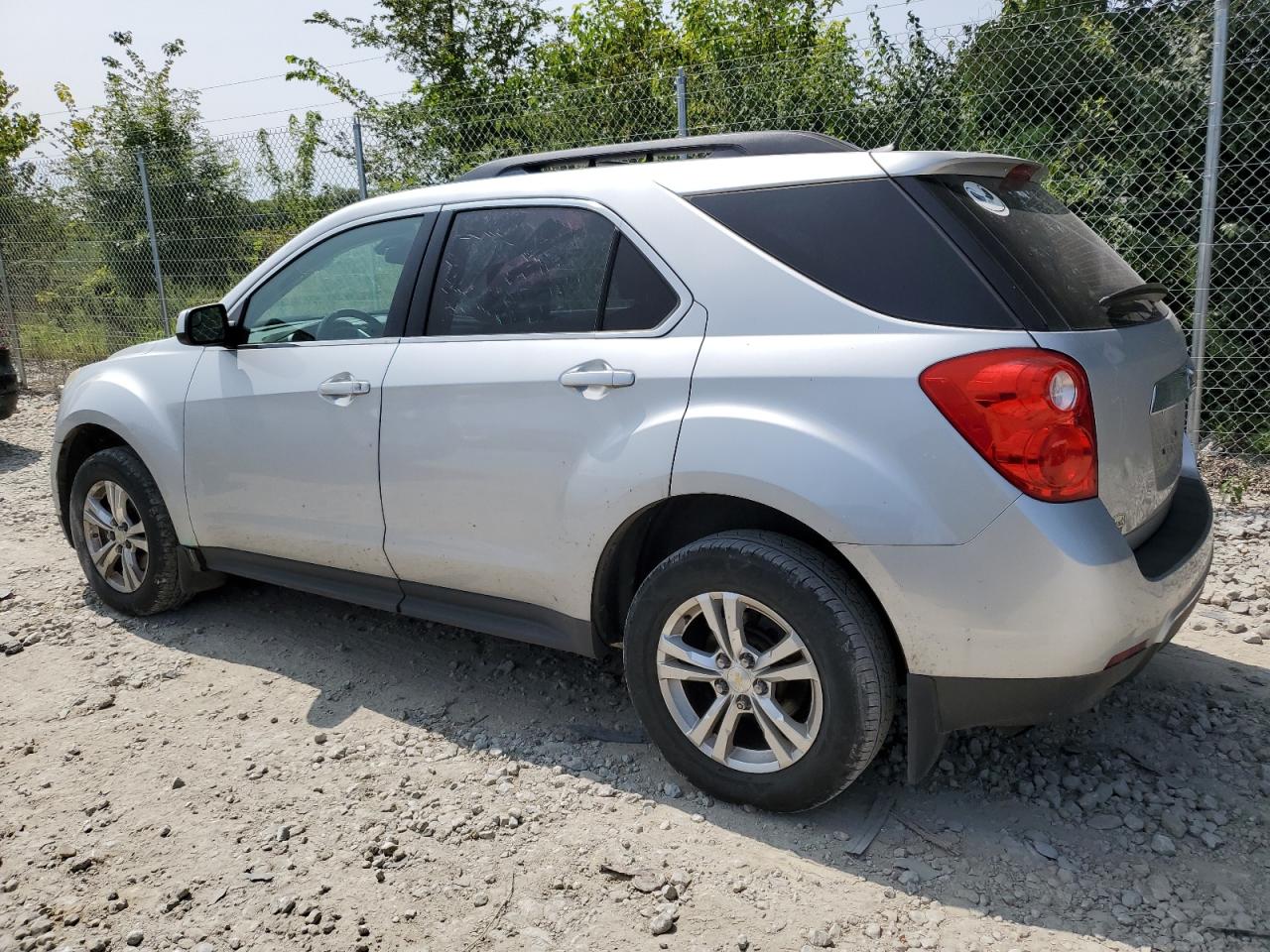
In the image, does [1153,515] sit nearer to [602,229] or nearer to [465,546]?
[602,229]

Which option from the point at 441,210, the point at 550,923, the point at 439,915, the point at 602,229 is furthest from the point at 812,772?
the point at 441,210

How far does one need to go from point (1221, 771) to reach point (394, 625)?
10.3 feet

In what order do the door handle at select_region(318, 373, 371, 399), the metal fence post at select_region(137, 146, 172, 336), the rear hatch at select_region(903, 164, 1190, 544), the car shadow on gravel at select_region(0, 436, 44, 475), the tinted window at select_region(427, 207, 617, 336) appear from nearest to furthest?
the rear hatch at select_region(903, 164, 1190, 544)
the tinted window at select_region(427, 207, 617, 336)
the door handle at select_region(318, 373, 371, 399)
the car shadow on gravel at select_region(0, 436, 44, 475)
the metal fence post at select_region(137, 146, 172, 336)

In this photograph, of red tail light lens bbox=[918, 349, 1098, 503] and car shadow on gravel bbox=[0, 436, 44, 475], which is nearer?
red tail light lens bbox=[918, 349, 1098, 503]

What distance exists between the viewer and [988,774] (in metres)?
3.03

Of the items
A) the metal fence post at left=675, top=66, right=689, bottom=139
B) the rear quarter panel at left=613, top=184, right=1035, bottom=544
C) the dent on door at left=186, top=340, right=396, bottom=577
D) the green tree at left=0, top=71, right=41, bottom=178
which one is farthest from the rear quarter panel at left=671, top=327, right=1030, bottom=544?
the green tree at left=0, top=71, right=41, bottom=178

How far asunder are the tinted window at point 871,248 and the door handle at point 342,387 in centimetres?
143

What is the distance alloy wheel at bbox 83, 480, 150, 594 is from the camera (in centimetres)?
439

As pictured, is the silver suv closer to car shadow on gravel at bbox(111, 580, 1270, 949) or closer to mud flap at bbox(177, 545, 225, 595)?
car shadow on gravel at bbox(111, 580, 1270, 949)

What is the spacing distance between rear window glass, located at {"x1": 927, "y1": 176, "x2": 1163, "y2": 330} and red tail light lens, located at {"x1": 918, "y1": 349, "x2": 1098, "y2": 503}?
203 millimetres

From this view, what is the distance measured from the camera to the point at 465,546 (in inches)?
129

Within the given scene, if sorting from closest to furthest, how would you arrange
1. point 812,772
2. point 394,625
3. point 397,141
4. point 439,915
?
1. point 439,915
2. point 812,772
3. point 394,625
4. point 397,141

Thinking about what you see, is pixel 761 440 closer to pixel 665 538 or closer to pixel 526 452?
pixel 665 538

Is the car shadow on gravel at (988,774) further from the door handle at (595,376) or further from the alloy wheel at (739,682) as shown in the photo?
the door handle at (595,376)
